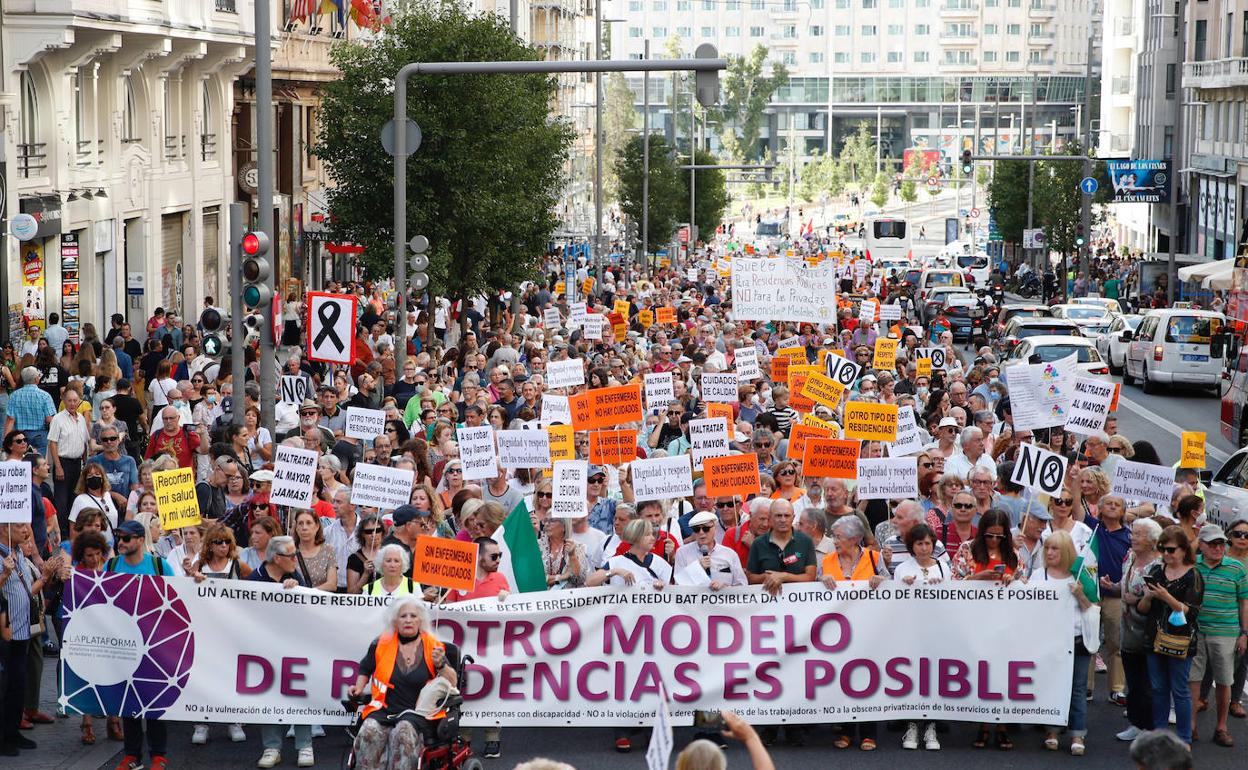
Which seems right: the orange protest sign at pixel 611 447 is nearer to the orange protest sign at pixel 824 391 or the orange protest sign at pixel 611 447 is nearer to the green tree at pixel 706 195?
the orange protest sign at pixel 824 391

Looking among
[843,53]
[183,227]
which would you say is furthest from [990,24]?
[183,227]

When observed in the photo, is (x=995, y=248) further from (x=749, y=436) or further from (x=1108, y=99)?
(x=749, y=436)

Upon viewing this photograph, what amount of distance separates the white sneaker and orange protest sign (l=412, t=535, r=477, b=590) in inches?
102

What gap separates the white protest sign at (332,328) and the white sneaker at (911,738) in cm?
825

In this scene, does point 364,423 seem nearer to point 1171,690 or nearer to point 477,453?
point 477,453

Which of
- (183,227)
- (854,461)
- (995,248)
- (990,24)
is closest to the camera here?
(854,461)

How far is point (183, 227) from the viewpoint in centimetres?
3856

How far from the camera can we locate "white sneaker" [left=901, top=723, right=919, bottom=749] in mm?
11000

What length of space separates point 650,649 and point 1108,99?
101 meters

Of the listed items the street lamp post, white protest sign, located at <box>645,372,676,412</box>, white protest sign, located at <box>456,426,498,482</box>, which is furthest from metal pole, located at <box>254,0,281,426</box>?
white protest sign, located at <box>456,426,498,482</box>

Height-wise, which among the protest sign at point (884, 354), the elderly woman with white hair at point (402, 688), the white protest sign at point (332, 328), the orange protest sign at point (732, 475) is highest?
the white protest sign at point (332, 328)

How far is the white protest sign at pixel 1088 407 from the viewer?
50.9 feet

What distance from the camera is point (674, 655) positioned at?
431 inches

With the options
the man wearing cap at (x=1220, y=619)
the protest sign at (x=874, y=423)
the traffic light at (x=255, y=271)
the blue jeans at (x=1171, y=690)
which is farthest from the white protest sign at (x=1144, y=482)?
the traffic light at (x=255, y=271)
